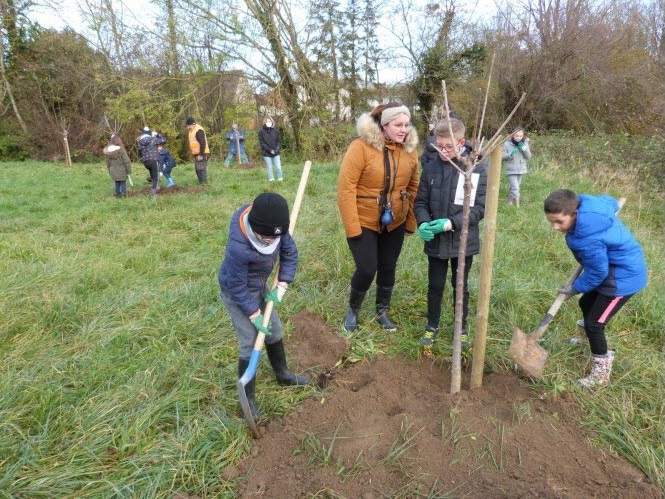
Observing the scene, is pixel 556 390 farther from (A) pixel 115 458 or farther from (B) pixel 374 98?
(B) pixel 374 98

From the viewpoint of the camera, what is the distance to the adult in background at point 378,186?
289 cm

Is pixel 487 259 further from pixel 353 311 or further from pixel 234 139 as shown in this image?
pixel 234 139

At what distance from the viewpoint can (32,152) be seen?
1881cm

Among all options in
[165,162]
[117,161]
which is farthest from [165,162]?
[117,161]

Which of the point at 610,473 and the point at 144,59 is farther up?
the point at 144,59

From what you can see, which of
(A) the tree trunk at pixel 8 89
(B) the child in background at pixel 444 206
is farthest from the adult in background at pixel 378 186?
(A) the tree trunk at pixel 8 89

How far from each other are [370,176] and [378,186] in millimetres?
97

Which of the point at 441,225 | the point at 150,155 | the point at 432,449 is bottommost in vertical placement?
the point at 432,449

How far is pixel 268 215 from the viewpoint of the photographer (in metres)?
2.12

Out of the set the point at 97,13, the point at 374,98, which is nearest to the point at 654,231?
the point at 374,98

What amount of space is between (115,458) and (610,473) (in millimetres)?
2493

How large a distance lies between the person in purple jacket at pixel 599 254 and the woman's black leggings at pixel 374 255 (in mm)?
1121

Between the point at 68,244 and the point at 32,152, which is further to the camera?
the point at 32,152

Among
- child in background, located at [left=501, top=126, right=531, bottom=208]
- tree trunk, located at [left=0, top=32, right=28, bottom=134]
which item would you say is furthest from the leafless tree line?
child in background, located at [left=501, top=126, right=531, bottom=208]
